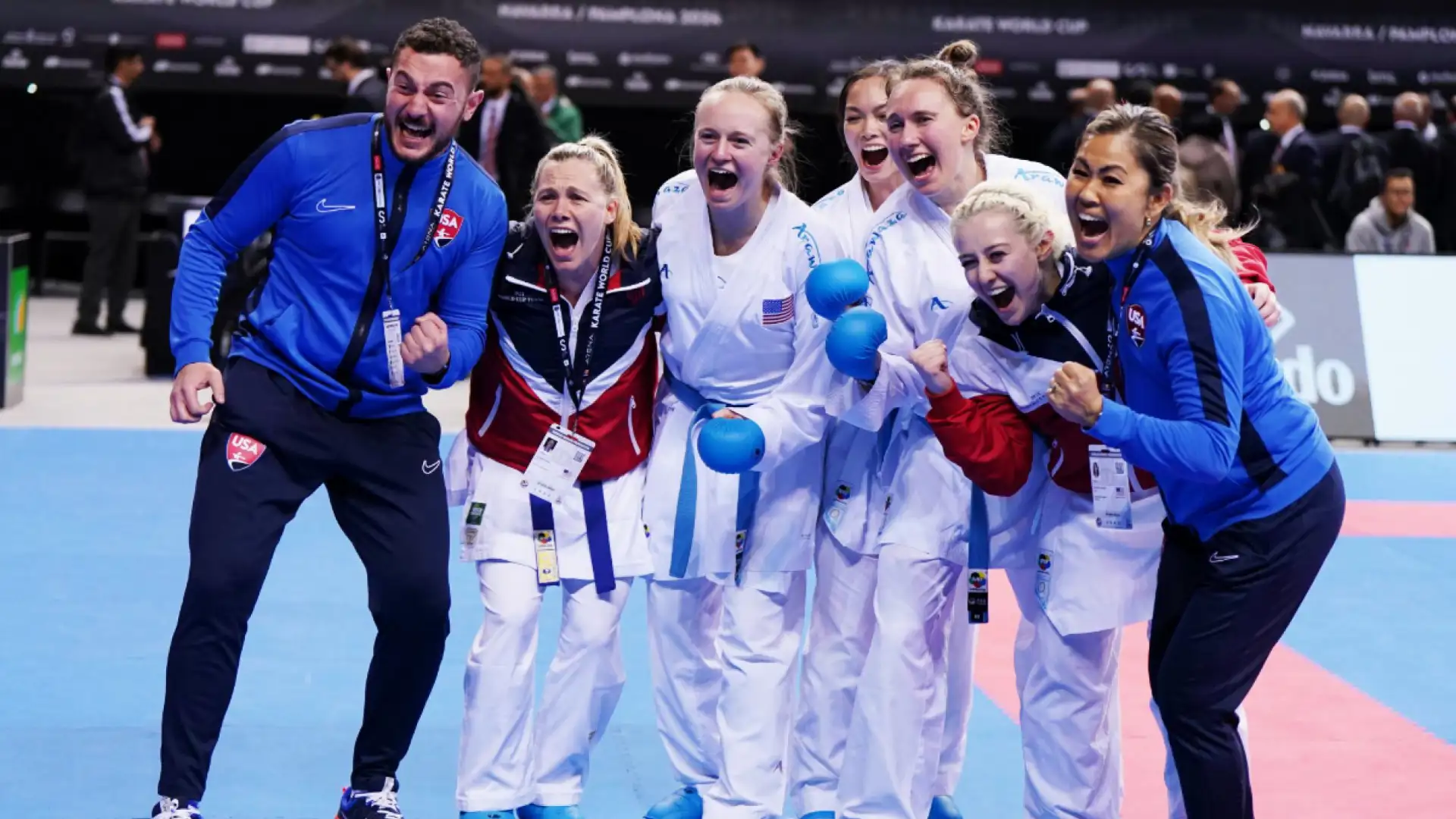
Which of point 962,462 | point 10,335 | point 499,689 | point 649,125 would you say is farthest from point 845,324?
point 649,125

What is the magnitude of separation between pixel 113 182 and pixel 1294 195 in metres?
9.63

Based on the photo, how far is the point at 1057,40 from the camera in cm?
1681

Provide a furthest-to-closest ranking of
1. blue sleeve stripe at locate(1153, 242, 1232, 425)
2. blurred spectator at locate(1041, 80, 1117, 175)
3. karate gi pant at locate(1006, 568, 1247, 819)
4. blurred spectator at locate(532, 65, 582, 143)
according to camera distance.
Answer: blurred spectator at locate(532, 65, 582, 143) → blurred spectator at locate(1041, 80, 1117, 175) → karate gi pant at locate(1006, 568, 1247, 819) → blue sleeve stripe at locate(1153, 242, 1232, 425)

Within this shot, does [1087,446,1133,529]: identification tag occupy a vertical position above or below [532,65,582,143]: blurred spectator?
below

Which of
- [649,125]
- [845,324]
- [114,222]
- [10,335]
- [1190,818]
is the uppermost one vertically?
[649,125]

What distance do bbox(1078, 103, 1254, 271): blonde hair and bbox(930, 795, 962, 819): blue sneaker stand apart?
173cm

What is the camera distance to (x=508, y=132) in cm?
1400

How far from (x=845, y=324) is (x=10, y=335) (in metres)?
8.38

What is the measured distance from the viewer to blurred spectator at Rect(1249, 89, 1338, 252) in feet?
47.1

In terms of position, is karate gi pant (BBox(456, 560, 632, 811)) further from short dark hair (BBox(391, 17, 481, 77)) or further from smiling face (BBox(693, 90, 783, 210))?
short dark hair (BBox(391, 17, 481, 77))

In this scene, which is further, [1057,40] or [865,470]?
[1057,40]

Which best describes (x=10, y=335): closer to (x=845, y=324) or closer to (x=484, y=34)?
(x=484, y=34)

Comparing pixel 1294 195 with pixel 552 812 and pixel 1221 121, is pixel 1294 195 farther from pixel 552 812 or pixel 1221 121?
pixel 552 812

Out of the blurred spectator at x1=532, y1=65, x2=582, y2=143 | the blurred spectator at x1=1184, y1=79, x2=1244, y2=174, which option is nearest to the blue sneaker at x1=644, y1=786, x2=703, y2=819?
the blurred spectator at x1=532, y1=65, x2=582, y2=143
